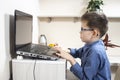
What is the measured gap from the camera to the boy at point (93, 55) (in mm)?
1290

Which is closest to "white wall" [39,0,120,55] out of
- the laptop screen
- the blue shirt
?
the laptop screen

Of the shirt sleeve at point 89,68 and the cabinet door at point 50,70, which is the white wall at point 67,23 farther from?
the shirt sleeve at point 89,68

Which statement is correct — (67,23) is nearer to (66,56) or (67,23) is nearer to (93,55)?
(66,56)

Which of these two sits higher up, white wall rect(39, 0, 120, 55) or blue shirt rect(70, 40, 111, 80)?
white wall rect(39, 0, 120, 55)

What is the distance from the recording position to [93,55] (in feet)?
4.23

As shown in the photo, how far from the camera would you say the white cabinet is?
148 centimetres

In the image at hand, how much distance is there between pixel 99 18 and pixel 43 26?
6.11ft

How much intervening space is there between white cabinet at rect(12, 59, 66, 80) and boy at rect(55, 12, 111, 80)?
0.11m

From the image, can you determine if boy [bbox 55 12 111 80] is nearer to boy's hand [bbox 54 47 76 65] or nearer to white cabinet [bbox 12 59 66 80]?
boy's hand [bbox 54 47 76 65]

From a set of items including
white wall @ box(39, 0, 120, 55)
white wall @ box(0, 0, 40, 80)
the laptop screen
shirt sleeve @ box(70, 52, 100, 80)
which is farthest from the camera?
Answer: white wall @ box(39, 0, 120, 55)

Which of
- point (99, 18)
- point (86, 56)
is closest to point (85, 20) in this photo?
point (99, 18)

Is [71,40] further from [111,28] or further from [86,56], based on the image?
[86,56]

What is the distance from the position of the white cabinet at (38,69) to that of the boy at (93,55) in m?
0.11

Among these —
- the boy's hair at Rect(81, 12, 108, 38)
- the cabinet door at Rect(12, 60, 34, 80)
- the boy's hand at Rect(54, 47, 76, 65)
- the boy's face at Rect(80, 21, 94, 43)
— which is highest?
the boy's hair at Rect(81, 12, 108, 38)
